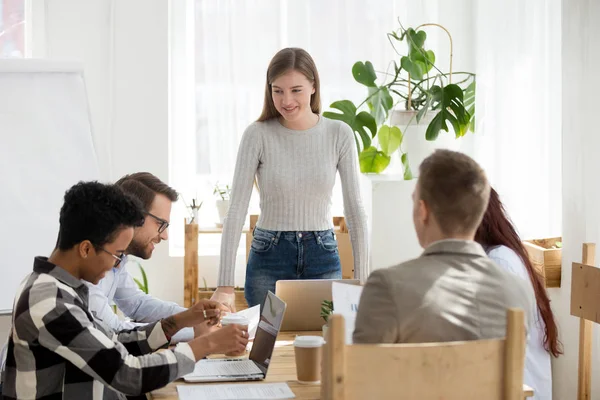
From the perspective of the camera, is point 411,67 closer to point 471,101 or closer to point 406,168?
point 471,101

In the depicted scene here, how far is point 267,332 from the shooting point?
2004 millimetres

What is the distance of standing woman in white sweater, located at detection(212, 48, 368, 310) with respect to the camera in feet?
8.68

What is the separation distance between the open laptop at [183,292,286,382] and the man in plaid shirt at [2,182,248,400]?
0.11m

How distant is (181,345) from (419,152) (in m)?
2.81

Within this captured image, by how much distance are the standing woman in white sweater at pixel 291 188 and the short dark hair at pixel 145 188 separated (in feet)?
0.84

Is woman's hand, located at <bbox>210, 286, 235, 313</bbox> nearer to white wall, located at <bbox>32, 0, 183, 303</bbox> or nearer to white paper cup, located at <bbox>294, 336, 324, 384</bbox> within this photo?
white paper cup, located at <bbox>294, 336, 324, 384</bbox>

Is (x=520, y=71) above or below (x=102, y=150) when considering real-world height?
above

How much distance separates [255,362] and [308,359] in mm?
245

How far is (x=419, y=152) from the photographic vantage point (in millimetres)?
4352

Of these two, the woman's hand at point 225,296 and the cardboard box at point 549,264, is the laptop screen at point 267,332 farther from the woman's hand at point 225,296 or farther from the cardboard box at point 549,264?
the cardboard box at point 549,264

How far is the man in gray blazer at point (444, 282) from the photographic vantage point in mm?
1478

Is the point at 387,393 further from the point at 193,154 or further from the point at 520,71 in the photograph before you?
the point at 193,154

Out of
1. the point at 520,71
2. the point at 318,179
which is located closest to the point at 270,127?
the point at 318,179

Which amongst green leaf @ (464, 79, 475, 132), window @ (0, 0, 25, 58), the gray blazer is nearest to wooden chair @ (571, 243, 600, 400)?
Result: the gray blazer
